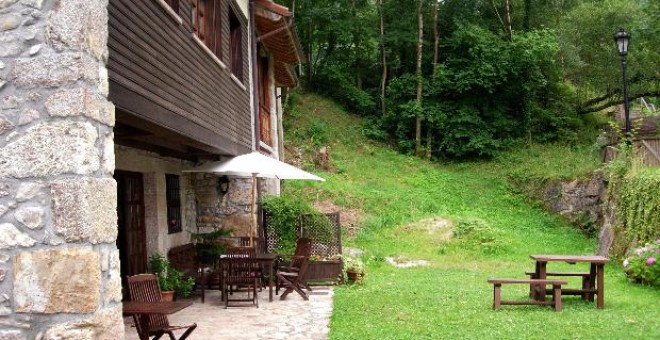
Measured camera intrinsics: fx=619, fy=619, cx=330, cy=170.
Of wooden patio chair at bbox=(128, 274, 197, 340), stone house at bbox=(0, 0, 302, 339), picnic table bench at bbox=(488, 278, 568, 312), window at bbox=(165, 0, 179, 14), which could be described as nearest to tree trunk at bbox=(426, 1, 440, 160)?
picnic table bench at bbox=(488, 278, 568, 312)

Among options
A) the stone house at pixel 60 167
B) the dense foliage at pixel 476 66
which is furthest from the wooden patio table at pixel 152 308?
the dense foliage at pixel 476 66

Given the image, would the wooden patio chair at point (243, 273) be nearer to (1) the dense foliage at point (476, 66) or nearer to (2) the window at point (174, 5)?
(2) the window at point (174, 5)

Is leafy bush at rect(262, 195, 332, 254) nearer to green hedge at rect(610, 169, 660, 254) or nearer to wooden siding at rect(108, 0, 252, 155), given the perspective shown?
wooden siding at rect(108, 0, 252, 155)

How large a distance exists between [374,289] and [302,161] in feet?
39.6

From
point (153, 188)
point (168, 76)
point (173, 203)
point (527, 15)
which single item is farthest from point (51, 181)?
point (527, 15)

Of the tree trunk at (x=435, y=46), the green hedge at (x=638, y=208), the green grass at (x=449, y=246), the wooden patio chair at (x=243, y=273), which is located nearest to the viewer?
the green grass at (x=449, y=246)

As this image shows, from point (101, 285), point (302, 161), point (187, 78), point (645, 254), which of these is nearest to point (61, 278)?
point (101, 285)

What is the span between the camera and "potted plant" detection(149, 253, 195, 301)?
859 centimetres

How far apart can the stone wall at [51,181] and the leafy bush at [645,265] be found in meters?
8.65

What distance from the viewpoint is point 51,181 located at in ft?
12.2

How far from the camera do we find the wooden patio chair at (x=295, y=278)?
938 centimetres

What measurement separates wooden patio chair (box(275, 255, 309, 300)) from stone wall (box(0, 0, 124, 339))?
18.4ft

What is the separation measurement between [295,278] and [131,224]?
267 cm

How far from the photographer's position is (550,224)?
704 inches
